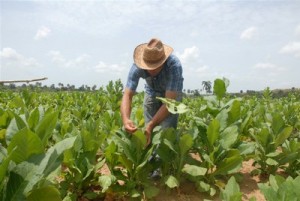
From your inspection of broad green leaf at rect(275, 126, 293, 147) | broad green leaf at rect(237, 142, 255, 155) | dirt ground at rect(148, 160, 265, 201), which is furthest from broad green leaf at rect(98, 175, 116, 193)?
broad green leaf at rect(275, 126, 293, 147)

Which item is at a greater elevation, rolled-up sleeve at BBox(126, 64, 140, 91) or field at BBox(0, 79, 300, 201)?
rolled-up sleeve at BBox(126, 64, 140, 91)

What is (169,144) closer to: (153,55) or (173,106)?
(173,106)

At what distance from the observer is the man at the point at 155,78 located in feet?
12.0

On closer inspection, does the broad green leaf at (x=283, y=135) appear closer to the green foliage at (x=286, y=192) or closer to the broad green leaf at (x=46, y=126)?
the green foliage at (x=286, y=192)

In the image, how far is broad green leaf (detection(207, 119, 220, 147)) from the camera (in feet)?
12.0

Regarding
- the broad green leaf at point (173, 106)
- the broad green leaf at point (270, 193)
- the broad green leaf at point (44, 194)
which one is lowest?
the broad green leaf at point (270, 193)

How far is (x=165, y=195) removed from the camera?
3.70m

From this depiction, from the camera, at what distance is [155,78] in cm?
416

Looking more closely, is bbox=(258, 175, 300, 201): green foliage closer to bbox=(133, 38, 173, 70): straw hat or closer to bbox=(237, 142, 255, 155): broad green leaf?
bbox=(237, 142, 255, 155): broad green leaf

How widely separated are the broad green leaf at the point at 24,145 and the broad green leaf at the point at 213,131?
2228mm

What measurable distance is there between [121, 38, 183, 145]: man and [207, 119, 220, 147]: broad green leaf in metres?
0.48

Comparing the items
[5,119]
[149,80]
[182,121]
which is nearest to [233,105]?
[149,80]

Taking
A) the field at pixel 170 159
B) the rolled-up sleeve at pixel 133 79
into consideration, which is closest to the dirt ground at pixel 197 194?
the field at pixel 170 159

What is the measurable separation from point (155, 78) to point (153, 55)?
1.41 feet
